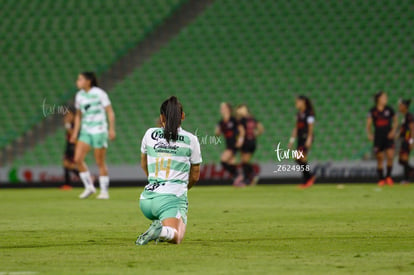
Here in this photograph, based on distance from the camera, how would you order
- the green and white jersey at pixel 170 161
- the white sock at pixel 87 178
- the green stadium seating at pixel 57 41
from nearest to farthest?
the green and white jersey at pixel 170 161
the white sock at pixel 87 178
the green stadium seating at pixel 57 41

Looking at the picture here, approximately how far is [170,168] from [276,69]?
17116 mm

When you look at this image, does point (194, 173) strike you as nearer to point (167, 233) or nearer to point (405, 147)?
point (167, 233)

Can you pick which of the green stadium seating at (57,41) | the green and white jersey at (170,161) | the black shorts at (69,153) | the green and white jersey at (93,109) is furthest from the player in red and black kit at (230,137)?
the green and white jersey at (170,161)

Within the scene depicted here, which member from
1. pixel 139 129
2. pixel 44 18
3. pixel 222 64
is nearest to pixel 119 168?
pixel 139 129

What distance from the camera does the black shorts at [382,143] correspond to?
19453 mm

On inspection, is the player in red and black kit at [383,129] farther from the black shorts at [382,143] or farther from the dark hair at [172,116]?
the dark hair at [172,116]

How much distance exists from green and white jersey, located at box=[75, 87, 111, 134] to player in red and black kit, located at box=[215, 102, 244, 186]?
620 centimetres

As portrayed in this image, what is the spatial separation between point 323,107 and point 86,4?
8.43 m

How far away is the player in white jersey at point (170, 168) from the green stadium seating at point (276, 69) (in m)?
15.1

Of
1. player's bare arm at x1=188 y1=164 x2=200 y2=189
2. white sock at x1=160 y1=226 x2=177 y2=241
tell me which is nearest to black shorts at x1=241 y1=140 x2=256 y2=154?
player's bare arm at x1=188 y1=164 x2=200 y2=189

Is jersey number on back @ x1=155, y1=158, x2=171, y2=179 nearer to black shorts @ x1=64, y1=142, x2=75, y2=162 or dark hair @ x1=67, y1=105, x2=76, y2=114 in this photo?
black shorts @ x1=64, y1=142, x2=75, y2=162

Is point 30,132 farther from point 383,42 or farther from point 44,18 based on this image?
point 383,42

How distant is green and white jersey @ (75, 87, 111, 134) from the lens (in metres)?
14.8

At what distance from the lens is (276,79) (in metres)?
24.3
